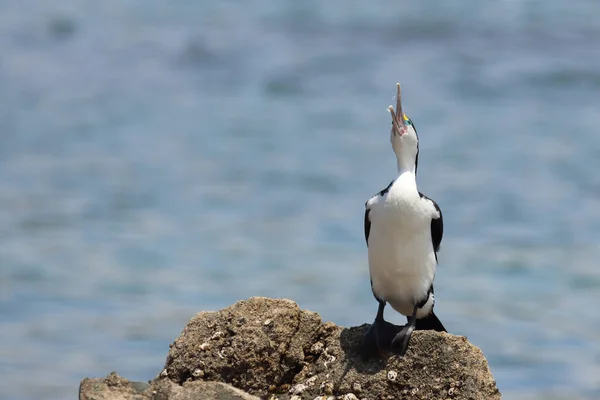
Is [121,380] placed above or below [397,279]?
below

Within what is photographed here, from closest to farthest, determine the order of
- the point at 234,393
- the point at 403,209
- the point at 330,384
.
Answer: the point at 234,393
the point at 330,384
the point at 403,209

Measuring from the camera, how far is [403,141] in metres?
8.12

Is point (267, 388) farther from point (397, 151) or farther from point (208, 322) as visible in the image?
point (397, 151)

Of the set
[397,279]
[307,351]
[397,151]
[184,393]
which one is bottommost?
[184,393]

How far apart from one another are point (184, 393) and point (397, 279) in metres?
2.10

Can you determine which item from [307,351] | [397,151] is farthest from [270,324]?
[397,151]

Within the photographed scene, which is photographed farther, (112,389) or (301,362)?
(301,362)

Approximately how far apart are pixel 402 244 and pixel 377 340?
36.0 inches

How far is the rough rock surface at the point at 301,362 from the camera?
23.1 ft

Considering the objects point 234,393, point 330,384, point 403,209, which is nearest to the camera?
point 234,393

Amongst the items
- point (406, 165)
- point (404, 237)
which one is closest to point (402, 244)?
point (404, 237)

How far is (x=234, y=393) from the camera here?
6.71 metres

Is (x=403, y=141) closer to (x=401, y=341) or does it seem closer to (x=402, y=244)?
(x=402, y=244)

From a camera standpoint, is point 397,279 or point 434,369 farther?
point 397,279
